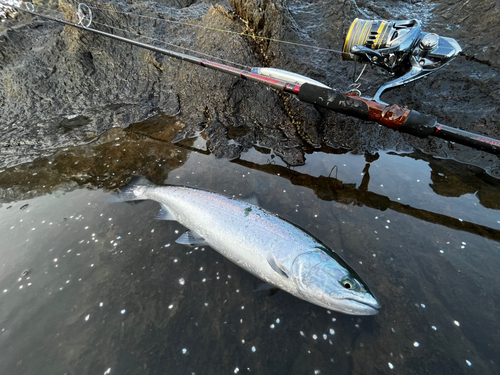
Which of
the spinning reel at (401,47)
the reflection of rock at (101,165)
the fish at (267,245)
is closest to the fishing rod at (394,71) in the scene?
the spinning reel at (401,47)

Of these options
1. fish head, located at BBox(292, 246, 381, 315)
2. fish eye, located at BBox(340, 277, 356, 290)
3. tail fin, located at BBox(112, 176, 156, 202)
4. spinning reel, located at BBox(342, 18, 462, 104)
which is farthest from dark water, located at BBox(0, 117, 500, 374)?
spinning reel, located at BBox(342, 18, 462, 104)

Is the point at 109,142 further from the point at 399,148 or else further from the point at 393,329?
the point at 399,148

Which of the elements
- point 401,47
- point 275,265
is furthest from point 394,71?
point 275,265

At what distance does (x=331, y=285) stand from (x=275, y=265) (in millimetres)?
535

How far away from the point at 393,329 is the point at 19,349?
3.36 meters

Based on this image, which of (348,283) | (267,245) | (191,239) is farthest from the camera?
(191,239)

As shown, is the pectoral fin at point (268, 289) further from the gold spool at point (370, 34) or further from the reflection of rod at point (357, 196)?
the gold spool at point (370, 34)

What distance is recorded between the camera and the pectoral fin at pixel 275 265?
2156 millimetres

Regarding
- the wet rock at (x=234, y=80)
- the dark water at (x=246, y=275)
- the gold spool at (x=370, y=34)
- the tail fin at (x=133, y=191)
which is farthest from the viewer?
the wet rock at (x=234, y=80)

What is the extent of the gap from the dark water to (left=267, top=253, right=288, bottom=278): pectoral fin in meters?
0.30

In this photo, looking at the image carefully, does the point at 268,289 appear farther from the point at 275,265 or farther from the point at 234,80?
the point at 234,80

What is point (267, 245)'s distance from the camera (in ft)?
7.61

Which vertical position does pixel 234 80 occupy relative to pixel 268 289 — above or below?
above

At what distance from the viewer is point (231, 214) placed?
2.62 m
